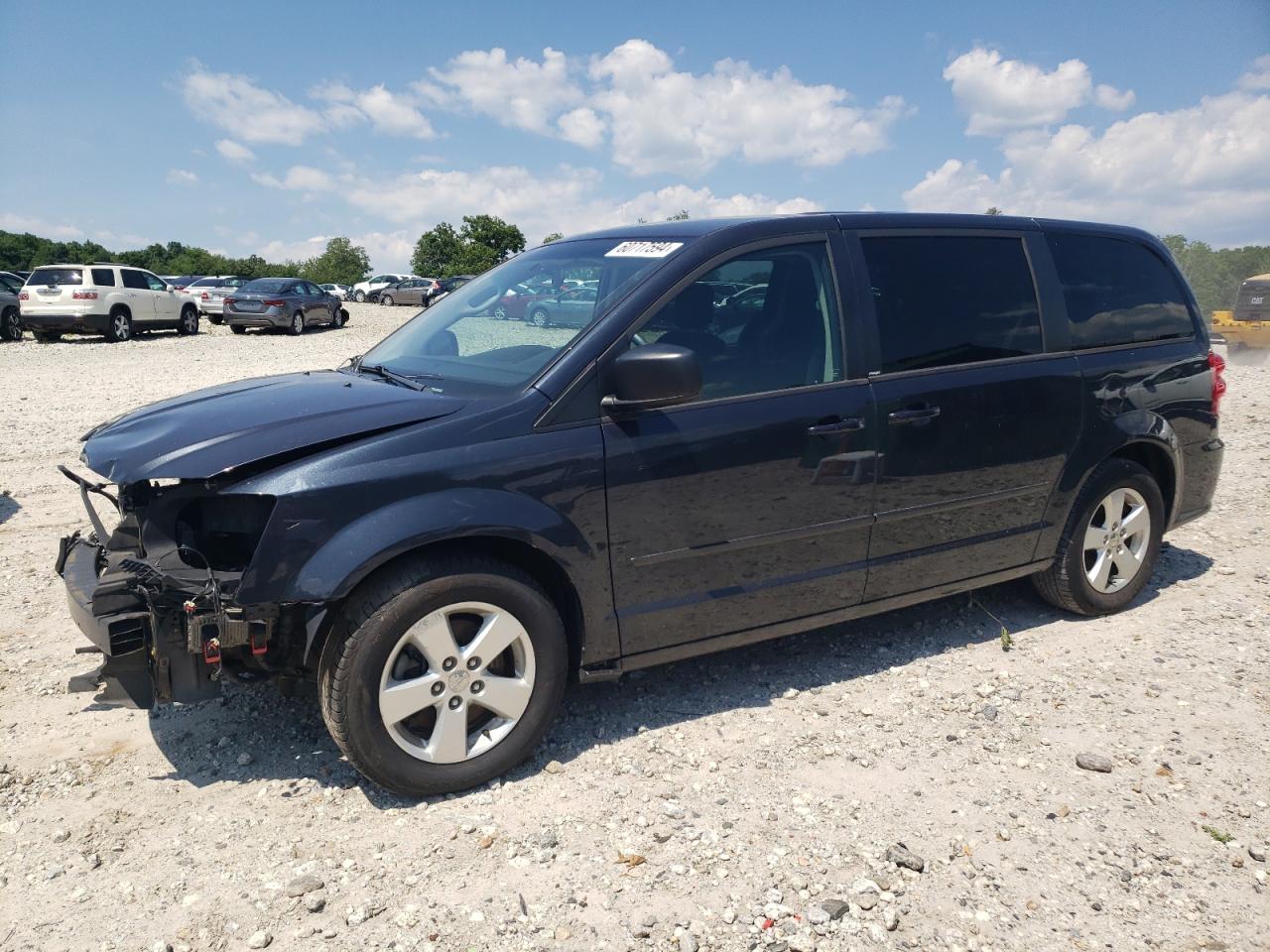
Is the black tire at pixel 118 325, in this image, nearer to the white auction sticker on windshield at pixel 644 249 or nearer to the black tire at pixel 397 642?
the white auction sticker on windshield at pixel 644 249

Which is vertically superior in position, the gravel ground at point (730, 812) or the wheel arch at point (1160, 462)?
the wheel arch at point (1160, 462)

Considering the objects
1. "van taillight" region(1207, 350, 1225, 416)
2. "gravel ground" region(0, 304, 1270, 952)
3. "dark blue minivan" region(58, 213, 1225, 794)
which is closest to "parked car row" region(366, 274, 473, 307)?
"van taillight" region(1207, 350, 1225, 416)

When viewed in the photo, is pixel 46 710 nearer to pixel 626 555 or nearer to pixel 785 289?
pixel 626 555

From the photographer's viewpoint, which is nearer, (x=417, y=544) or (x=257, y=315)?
(x=417, y=544)

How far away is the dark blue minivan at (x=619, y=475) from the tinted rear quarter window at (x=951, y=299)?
0.01m

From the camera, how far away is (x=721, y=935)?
2527 mm

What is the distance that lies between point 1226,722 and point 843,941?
87.1 inches

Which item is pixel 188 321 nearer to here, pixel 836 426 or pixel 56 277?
pixel 56 277

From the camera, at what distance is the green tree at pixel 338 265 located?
108625 mm

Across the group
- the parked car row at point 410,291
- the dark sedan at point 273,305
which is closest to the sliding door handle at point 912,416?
the dark sedan at point 273,305

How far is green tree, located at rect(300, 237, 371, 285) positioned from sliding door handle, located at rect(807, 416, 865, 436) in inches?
4278

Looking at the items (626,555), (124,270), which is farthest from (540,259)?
(124,270)

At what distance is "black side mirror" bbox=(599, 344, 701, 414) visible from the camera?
3154 millimetres

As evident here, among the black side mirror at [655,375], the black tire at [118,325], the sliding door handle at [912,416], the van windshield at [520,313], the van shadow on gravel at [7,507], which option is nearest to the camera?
the black side mirror at [655,375]
